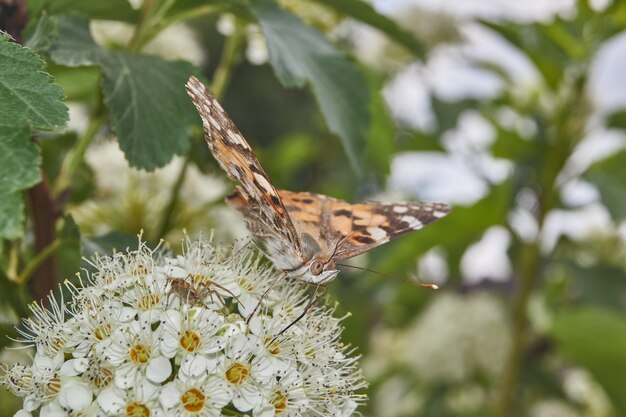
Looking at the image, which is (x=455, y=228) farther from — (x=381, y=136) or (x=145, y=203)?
(x=145, y=203)

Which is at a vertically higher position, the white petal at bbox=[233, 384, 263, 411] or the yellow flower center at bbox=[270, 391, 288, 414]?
the white petal at bbox=[233, 384, 263, 411]

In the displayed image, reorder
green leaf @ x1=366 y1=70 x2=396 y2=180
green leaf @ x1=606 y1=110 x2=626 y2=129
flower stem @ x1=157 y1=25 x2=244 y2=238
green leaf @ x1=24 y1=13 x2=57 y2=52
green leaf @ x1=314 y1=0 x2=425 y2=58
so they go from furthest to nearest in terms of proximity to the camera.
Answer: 1. green leaf @ x1=606 y1=110 x2=626 y2=129
2. green leaf @ x1=366 y1=70 x2=396 y2=180
3. flower stem @ x1=157 y1=25 x2=244 y2=238
4. green leaf @ x1=314 y1=0 x2=425 y2=58
5. green leaf @ x1=24 y1=13 x2=57 y2=52

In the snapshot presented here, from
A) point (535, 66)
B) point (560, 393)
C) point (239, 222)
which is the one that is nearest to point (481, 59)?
point (535, 66)

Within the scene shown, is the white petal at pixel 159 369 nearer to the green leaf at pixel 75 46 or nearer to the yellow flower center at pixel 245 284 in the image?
the yellow flower center at pixel 245 284

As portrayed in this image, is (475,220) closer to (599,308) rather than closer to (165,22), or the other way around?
(599,308)

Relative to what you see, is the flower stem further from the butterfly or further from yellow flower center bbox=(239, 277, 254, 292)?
yellow flower center bbox=(239, 277, 254, 292)

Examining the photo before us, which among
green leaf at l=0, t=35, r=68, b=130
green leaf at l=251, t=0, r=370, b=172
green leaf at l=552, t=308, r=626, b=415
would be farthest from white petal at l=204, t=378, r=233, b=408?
green leaf at l=552, t=308, r=626, b=415
